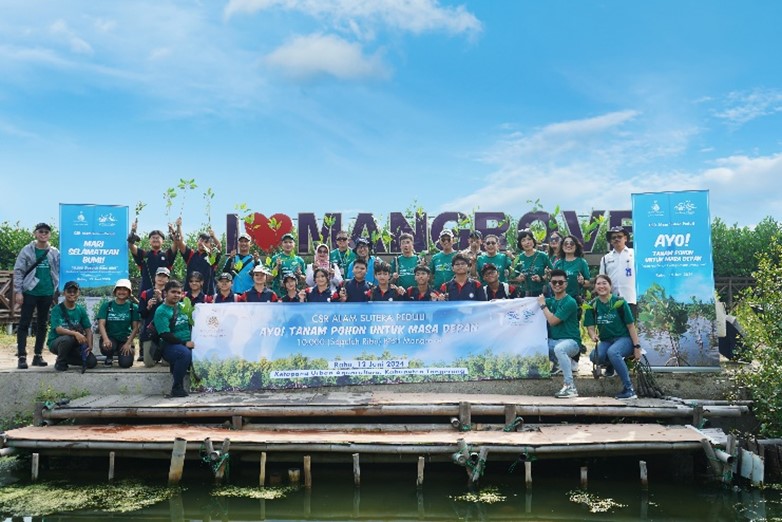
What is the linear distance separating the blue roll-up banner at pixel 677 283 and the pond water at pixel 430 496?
83.1 inches

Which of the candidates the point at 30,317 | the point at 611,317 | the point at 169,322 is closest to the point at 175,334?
the point at 169,322

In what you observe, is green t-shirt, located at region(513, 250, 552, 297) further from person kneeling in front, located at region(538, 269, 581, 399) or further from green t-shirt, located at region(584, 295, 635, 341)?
green t-shirt, located at region(584, 295, 635, 341)

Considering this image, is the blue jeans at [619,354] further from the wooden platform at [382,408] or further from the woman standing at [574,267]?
the woman standing at [574,267]

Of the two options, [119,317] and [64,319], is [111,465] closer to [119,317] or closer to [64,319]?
[119,317]

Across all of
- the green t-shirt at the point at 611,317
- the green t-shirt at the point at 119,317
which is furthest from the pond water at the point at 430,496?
the green t-shirt at the point at 119,317

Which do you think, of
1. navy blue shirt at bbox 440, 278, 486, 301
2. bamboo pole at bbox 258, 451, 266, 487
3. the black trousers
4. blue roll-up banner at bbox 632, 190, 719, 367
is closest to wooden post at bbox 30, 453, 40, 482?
the black trousers

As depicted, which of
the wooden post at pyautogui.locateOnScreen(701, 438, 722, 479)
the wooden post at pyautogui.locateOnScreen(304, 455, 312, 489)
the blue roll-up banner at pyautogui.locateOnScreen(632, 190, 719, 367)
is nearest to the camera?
the wooden post at pyautogui.locateOnScreen(701, 438, 722, 479)

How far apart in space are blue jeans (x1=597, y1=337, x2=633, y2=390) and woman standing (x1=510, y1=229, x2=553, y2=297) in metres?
1.29

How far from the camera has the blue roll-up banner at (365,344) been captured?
8.97m

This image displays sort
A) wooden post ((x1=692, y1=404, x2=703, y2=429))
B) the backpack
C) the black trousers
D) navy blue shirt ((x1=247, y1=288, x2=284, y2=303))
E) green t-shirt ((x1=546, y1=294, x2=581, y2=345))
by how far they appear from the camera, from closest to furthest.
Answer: wooden post ((x1=692, y1=404, x2=703, y2=429)) < green t-shirt ((x1=546, y1=294, x2=581, y2=345)) < the backpack < navy blue shirt ((x1=247, y1=288, x2=284, y2=303)) < the black trousers

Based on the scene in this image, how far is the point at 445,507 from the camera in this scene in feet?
22.8

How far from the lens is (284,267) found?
1017 centimetres

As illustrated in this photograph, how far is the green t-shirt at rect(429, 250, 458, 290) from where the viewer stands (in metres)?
9.66

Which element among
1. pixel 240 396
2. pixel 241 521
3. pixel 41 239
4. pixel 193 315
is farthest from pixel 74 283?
pixel 241 521
